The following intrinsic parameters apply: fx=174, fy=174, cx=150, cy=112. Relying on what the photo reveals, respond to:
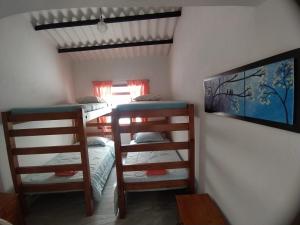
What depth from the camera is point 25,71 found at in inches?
115

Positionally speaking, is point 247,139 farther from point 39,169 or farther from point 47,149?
point 39,169

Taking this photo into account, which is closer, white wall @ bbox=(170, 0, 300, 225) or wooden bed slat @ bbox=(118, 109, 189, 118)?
white wall @ bbox=(170, 0, 300, 225)

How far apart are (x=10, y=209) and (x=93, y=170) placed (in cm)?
113

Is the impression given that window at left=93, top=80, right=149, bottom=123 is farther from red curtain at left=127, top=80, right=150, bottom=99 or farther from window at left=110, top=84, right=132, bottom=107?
window at left=110, top=84, right=132, bottom=107

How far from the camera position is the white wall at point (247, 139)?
0.84 m

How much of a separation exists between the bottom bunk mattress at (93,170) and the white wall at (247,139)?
1589 mm

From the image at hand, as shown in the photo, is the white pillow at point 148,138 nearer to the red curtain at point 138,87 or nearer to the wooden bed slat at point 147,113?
the red curtain at point 138,87

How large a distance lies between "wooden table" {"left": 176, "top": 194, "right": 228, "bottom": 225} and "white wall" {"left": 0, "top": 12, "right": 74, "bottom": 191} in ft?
7.76

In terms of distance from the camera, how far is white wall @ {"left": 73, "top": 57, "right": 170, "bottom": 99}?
4852mm

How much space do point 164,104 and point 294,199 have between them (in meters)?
1.63

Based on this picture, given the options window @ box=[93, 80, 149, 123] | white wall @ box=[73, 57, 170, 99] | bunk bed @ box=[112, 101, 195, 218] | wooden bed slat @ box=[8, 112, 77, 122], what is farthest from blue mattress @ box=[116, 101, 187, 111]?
white wall @ box=[73, 57, 170, 99]

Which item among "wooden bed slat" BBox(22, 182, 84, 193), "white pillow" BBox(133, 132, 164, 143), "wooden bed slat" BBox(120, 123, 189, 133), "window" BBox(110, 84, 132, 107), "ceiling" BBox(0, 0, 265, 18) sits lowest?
"wooden bed slat" BBox(22, 182, 84, 193)

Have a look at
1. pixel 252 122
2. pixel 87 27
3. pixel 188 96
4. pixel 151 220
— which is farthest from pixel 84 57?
pixel 252 122

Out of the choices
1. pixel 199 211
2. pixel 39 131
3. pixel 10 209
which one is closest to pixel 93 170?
pixel 39 131
